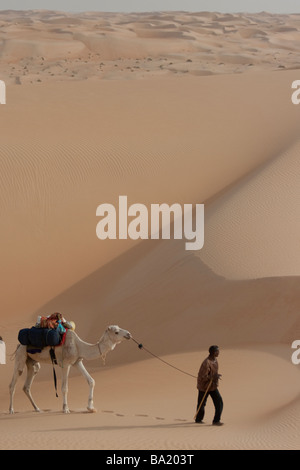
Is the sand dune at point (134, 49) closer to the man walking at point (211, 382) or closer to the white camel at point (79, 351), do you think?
the white camel at point (79, 351)

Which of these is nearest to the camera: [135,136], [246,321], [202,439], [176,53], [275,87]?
[202,439]

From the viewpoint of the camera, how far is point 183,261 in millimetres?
20188

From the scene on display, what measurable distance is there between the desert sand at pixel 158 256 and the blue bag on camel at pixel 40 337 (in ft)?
3.64

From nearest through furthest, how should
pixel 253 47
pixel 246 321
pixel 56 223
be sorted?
pixel 246 321 → pixel 56 223 → pixel 253 47

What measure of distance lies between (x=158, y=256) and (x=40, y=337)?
8.66m

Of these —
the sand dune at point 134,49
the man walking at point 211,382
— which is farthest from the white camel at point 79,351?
the sand dune at point 134,49

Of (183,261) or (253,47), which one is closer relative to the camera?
(183,261)

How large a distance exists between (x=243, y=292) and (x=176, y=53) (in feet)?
155

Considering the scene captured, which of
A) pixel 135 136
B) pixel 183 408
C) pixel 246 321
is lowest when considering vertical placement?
pixel 183 408

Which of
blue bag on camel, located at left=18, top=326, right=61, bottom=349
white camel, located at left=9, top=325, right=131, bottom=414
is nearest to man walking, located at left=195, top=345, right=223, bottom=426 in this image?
white camel, located at left=9, top=325, right=131, bottom=414

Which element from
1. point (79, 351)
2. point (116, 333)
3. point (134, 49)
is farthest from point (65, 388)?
point (134, 49)
